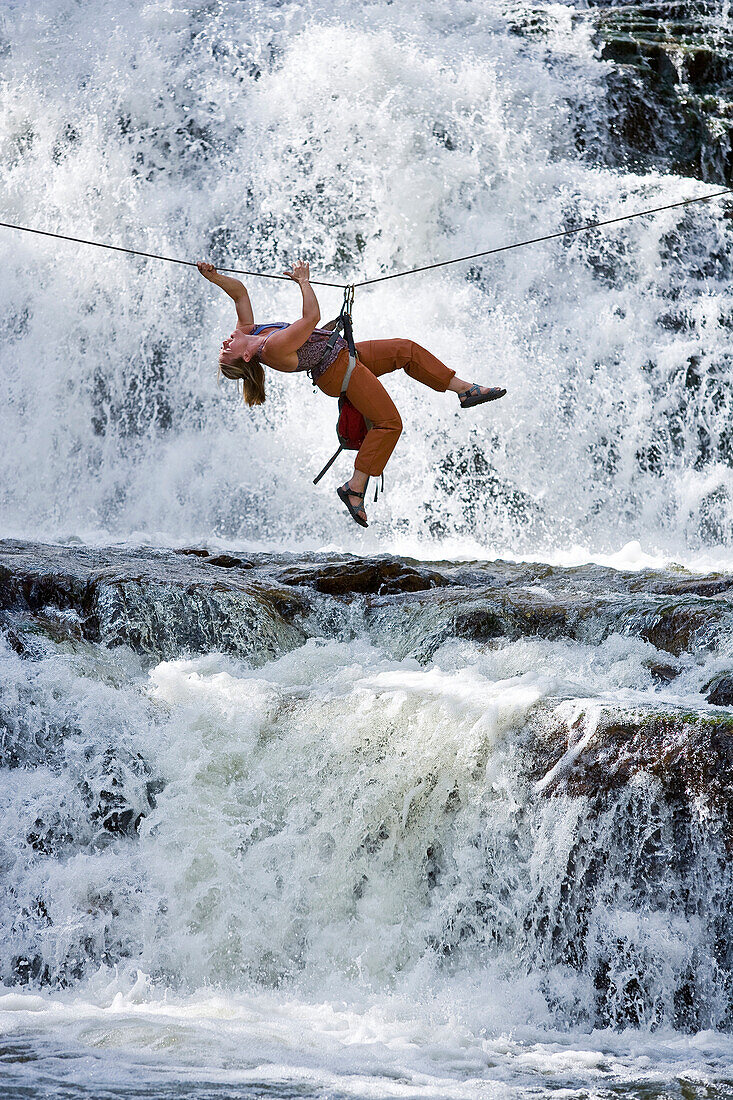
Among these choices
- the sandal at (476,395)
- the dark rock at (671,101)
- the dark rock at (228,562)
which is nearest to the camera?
the sandal at (476,395)

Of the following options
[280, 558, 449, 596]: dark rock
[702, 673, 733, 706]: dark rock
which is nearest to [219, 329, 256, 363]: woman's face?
[280, 558, 449, 596]: dark rock

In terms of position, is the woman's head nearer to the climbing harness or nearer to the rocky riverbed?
the climbing harness

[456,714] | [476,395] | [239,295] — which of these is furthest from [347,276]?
[456,714]

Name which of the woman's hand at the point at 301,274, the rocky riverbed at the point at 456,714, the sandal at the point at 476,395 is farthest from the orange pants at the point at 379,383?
the rocky riverbed at the point at 456,714

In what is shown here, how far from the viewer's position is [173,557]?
32.9 feet

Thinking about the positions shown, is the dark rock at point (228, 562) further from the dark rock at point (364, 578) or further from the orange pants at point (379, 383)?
the orange pants at point (379, 383)

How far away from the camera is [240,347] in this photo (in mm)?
6621

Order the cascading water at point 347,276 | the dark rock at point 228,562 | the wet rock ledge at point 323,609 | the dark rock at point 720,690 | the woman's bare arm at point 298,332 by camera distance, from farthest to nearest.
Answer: the cascading water at point 347,276 → the dark rock at point 228,562 → the wet rock ledge at point 323,609 → the woman's bare arm at point 298,332 → the dark rock at point 720,690

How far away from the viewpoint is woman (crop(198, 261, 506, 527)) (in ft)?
21.1

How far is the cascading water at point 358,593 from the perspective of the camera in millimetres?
4391

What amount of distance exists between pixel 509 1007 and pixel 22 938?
87.6 inches

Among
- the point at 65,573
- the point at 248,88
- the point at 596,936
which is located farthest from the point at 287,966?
the point at 248,88

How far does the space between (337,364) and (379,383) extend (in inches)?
12.9

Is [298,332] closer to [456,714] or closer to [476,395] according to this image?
[476,395]
